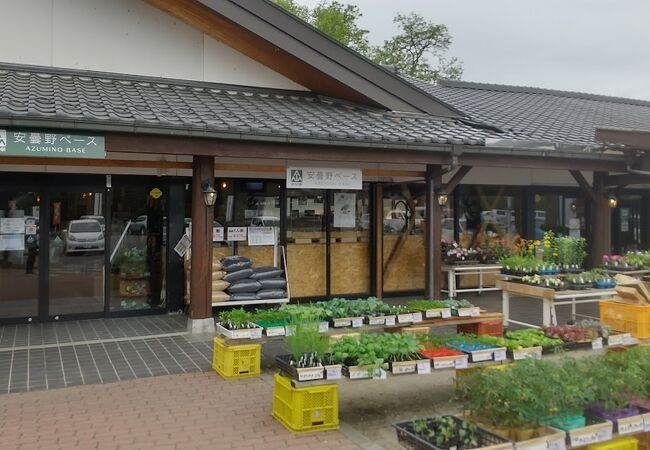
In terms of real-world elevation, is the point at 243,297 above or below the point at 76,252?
below

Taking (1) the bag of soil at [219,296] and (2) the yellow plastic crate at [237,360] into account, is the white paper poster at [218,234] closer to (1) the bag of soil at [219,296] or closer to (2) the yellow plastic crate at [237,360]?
(1) the bag of soil at [219,296]

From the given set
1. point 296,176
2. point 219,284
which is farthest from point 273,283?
point 296,176

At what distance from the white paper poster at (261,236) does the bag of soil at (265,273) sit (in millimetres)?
768

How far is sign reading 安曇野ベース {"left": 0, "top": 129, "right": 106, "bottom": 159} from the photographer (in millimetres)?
6785

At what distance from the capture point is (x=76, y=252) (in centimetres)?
934

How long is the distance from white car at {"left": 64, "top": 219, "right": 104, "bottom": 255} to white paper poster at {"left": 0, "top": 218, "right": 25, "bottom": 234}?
0.66 m

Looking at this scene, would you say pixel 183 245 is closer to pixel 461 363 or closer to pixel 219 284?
pixel 219 284

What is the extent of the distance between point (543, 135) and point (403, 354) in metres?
8.20

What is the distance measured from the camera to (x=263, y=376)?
257 inches

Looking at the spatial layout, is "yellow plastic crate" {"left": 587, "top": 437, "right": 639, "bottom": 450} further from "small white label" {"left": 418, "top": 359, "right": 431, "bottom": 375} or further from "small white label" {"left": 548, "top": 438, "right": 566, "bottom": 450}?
"small white label" {"left": 418, "top": 359, "right": 431, "bottom": 375}

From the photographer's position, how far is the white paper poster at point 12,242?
8938 millimetres

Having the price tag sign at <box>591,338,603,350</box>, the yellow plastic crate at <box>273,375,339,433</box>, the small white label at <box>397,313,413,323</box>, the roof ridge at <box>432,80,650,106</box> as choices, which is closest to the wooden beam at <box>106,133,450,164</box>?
the small white label at <box>397,313,413,323</box>

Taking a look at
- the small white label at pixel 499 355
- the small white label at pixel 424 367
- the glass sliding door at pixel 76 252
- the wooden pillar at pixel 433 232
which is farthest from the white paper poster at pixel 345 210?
the small white label at pixel 424 367

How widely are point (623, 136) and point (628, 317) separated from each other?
341cm
